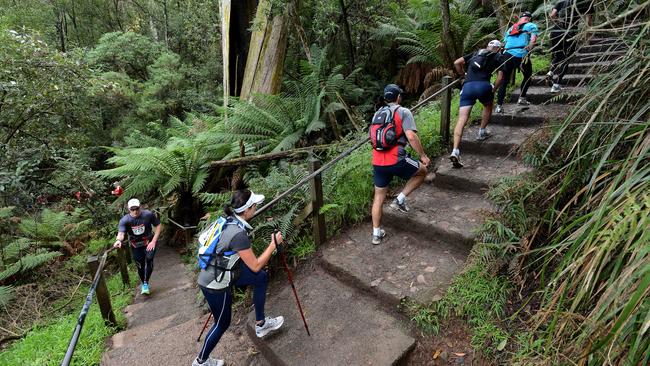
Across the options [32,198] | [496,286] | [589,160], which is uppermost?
[589,160]

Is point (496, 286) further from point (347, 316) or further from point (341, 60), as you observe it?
point (341, 60)

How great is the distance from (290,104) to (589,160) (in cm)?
542

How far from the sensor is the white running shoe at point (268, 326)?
11.2 feet

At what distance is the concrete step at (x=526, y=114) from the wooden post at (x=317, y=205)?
3244 millimetres

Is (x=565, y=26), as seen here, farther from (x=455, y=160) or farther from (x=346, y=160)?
(x=346, y=160)

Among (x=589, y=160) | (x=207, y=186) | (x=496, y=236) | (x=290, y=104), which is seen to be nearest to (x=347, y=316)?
(x=496, y=236)

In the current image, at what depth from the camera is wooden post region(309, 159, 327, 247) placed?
4365mm

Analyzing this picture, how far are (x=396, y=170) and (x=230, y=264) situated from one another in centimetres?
205

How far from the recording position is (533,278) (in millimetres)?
2934

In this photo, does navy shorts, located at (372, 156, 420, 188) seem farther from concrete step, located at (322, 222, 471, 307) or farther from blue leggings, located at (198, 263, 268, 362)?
blue leggings, located at (198, 263, 268, 362)

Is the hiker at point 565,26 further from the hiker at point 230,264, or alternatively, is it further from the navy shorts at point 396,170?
the hiker at point 230,264

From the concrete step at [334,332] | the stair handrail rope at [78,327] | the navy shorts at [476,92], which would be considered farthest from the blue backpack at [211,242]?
the navy shorts at [476,92]

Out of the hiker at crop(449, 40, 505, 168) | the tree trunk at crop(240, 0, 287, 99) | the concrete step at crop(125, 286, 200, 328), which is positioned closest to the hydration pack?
the hiker at crop(449, 40, 505, 168)

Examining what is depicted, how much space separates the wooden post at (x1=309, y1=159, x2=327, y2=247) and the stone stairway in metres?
0.14
